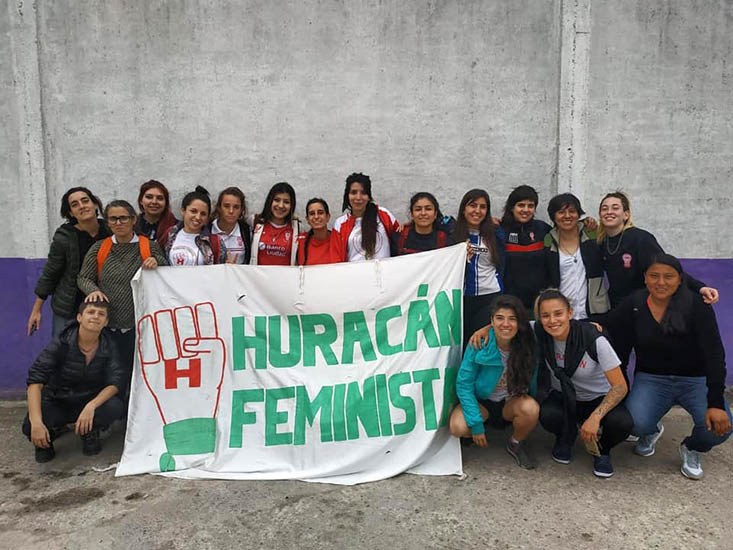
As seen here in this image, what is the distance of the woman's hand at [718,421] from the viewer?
123 inches

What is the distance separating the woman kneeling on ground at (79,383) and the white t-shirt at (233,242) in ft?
2.90

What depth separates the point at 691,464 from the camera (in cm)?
329

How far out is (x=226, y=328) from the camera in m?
3.57

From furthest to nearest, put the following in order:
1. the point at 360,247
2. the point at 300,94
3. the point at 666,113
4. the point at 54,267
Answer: the point at 666,113, the point at 300,94, the point at 360,247, the point at 54,267

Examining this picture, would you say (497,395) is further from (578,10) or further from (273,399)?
(578,10)

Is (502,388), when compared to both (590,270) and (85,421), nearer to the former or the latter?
(590,270)

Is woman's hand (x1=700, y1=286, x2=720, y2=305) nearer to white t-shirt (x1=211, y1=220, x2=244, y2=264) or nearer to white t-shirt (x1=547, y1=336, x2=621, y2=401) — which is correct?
white t-shirt (x1=547, y1=336, x2=621, y2=401)

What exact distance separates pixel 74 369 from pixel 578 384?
317 cm

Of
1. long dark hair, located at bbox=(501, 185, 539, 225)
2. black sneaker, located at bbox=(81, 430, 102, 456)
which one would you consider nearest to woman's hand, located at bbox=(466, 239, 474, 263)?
long dark hair, located at bbox=(501, 185, 539, 225)

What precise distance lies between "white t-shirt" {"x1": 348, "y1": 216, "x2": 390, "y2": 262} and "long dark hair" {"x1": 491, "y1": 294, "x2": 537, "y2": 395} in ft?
3.24

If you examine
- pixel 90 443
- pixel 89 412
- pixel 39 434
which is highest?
pixel 89 412

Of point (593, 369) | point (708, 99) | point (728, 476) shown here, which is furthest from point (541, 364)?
point (708, 99)

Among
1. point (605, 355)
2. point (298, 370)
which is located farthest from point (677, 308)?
point (298, 370)

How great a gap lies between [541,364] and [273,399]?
1.70 m
